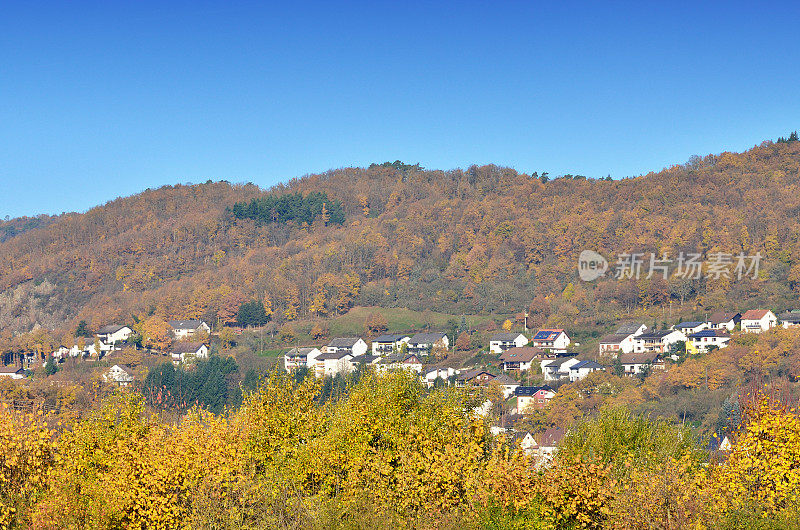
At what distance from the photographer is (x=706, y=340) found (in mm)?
81812

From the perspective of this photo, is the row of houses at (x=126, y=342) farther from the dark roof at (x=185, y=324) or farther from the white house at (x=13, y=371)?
the white house at (x=13, y=371)

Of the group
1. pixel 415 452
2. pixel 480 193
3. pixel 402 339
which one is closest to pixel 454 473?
pixel 415 452

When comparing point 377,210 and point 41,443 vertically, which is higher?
point 377,210

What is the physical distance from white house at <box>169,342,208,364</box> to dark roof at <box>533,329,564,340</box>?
35.7 meters

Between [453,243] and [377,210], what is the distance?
27.5 meters

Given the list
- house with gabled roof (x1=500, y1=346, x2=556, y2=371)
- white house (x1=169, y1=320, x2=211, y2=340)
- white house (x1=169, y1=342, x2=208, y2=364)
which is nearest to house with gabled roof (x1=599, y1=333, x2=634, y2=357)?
house with gabled roof (x1=500, y1=346, x2=556, y2=371)

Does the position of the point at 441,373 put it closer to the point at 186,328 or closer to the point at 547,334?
the point at 547,334

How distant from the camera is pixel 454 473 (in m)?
21.3

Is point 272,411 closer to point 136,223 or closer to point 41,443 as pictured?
point 41,443

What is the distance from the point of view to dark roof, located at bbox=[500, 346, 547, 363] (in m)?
84.3

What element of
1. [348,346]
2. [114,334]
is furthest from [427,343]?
[114,334]

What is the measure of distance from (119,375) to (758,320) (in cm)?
6160

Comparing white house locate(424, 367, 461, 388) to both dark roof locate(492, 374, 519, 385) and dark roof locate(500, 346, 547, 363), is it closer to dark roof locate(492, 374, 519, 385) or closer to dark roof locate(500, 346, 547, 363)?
dark roof locate(492, 374, 519, 385)

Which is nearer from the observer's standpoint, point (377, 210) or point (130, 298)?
point (130, 298)
